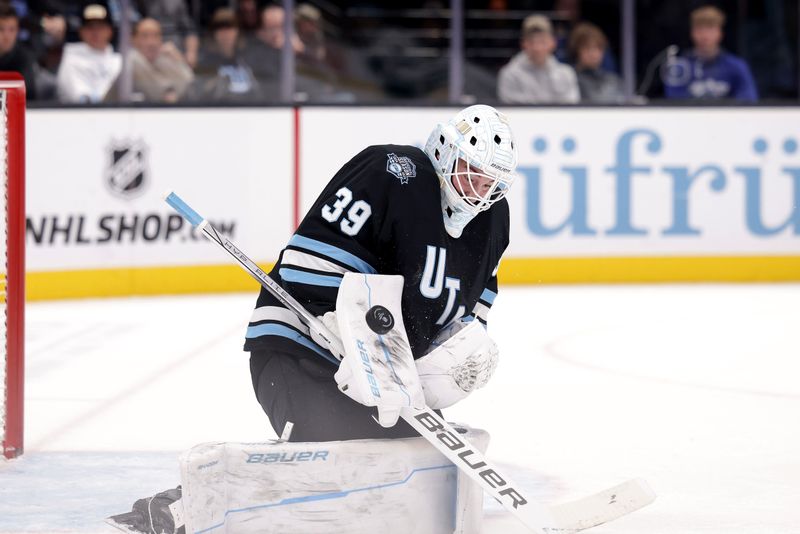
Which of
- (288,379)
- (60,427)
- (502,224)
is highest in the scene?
(502,224)

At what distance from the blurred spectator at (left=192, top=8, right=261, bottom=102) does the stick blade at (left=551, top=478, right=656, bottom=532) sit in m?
4.37

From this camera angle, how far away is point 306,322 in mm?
2438

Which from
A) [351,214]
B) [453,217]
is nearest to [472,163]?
[453,217]

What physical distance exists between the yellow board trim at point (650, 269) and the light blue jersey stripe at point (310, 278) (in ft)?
14.3

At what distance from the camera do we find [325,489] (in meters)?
2.36

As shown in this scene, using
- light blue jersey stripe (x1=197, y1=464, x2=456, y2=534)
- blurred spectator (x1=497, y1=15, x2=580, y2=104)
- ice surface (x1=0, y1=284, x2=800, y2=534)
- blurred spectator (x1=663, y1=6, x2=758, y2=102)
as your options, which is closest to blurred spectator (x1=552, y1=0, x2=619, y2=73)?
blurred spectator (x1=497, y1=15, x2=580, y2=104)

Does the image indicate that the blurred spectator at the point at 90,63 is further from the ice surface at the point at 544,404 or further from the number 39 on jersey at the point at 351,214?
the number 39 on jersey at the point at 351,214

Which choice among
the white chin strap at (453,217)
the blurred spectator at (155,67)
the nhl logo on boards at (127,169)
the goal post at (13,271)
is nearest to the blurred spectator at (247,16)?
the blurred spectator at (155,67)

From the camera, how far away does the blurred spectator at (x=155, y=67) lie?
650cm

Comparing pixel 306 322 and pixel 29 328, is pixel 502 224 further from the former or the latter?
pixel 29 328

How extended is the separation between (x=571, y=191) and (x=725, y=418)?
3.24 metres

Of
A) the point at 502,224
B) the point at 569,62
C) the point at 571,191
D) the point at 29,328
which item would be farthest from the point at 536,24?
the point at 502,224

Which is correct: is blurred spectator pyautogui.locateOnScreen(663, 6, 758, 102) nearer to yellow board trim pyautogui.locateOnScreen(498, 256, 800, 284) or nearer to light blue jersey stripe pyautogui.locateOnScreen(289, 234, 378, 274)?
yellow board trim pyautogui.locateOnScreen(498, 256, 800, 284)

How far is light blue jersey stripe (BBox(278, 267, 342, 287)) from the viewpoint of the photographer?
2.40 m
